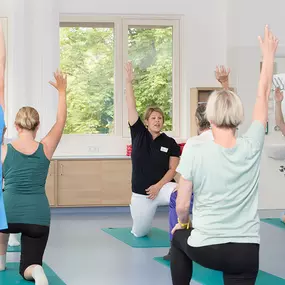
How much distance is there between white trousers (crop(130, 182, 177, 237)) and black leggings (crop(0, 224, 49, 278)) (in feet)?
5.72

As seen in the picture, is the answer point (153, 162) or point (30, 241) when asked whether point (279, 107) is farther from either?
point (30, 241)

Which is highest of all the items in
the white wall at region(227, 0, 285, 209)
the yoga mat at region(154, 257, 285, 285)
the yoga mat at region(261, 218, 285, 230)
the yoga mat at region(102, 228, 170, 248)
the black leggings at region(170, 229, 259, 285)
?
the white wall at region(227, 0, 285, 209)

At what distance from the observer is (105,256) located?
18.5 ft

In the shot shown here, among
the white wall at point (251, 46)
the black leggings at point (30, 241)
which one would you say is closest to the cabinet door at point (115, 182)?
the white wall at point (251, 46)

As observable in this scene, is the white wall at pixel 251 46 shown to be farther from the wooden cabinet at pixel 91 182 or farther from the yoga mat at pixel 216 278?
the yoga mat at pixel 216 278

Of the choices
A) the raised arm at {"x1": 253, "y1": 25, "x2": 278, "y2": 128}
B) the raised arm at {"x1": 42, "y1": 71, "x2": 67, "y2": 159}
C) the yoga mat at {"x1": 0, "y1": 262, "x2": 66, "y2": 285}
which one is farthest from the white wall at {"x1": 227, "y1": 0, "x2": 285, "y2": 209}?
the raised arm at {"x1": 253, "y1": 25, "x2": 278, "y2": 128}

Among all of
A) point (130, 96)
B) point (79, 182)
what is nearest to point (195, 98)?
point (79, 182)

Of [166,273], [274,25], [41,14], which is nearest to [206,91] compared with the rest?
[274,25]

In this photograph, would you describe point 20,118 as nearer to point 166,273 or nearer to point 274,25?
point 166,273

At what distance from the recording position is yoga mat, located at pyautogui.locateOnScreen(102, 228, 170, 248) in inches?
240

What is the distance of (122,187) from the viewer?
27.9 ft

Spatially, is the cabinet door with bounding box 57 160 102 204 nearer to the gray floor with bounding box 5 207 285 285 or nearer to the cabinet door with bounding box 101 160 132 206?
the cabinet door with bounding box 101 160 132 206

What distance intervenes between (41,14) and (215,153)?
6259 mm

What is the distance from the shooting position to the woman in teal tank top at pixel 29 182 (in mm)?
4316
